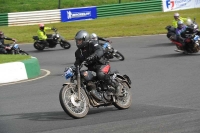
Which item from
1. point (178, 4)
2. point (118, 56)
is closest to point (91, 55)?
point (118, 56)

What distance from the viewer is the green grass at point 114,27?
31.3 metres

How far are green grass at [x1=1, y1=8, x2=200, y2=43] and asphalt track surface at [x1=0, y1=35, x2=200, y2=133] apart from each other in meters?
11.6

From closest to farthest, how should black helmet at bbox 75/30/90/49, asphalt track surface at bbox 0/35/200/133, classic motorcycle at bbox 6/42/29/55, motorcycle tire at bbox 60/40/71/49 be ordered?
asphalt track surface at bbox 0/35/200/133 → black helmet at bbox 75/30/90/49 → classic motorcycle at bbox 6/42/29/55 → motorcycle tire at bbox 60/40/71/49

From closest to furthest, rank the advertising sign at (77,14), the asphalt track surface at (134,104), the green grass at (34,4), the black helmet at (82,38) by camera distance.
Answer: the asphalt track surface at (134,104) < the black helmet at (82,38) < the advertising sign at (77,14) < the green grass at (34,4)

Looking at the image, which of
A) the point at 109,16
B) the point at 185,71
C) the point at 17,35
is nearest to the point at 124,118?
the point at 185,71

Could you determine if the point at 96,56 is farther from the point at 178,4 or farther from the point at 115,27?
the point at 178,4

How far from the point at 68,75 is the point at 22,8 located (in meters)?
33.1

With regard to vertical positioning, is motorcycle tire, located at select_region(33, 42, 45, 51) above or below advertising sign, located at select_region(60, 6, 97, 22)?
below

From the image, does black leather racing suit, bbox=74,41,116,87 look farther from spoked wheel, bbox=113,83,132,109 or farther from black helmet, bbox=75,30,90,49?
spoked wheel, bbox=113,83,132,109

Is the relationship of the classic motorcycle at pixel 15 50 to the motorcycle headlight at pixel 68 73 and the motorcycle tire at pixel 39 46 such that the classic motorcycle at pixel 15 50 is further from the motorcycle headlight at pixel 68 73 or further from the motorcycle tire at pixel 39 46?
the motorcycle headlight at pixel 68 73

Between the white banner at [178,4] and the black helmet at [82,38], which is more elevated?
the black helmet at [82,38]

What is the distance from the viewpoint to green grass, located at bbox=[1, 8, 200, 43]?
103ft

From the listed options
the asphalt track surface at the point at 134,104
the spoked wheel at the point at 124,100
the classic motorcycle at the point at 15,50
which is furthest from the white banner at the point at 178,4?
the spoked wheel at the point at 124,100

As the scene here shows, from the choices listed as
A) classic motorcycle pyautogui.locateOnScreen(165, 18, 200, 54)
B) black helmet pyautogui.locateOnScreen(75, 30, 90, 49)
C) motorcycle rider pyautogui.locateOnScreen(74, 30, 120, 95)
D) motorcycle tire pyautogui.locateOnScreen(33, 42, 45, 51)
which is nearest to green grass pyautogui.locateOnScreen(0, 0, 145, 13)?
motorcycle tire pyautogui.locateOnScreen(33, 42, 45, 51)
